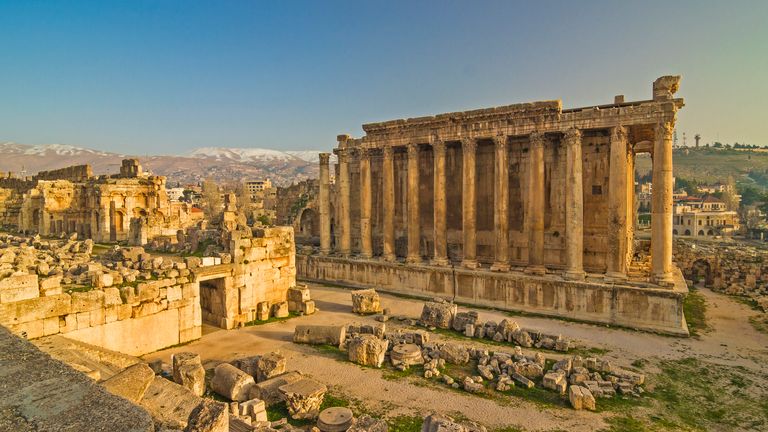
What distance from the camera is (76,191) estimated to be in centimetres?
2916

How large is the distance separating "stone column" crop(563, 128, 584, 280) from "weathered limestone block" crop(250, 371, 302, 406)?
533 inches

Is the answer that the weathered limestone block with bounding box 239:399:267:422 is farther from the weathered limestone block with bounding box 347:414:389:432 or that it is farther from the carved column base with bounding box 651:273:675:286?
the carved column base with bounding box 651:273:675:286

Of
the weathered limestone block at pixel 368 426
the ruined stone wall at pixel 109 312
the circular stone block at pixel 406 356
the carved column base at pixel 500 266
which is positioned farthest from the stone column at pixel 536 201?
the ruined stone wall at pixel 109 312

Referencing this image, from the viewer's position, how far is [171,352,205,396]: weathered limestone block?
35.2 ft

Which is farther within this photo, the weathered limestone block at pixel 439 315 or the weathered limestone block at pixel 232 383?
the weathered limestone block at pixel 439 315

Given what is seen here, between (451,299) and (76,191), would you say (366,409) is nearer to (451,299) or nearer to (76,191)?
(451,299)

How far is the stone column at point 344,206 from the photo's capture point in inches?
1075

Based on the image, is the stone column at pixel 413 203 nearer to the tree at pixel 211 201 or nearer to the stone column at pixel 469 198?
the stone column at pixel 469 198

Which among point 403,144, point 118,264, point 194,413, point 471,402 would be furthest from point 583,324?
point 118,264

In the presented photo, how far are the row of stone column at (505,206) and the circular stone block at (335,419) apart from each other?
1333cm

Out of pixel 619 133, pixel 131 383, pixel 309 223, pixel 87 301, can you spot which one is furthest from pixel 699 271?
pixel 87 301

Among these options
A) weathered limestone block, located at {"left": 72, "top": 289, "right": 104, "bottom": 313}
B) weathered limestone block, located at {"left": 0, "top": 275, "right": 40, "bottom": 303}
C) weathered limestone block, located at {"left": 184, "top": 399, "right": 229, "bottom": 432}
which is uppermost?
weathered limestone block, located at {"left": 0, "top": 275, "right": 40, "bottom": 303}

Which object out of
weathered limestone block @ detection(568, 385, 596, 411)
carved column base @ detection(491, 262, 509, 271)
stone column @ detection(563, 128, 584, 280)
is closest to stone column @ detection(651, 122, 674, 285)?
stone column @ detection(563, 128, 584, 280)

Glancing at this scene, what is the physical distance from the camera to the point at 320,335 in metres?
15.0
